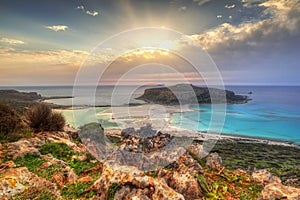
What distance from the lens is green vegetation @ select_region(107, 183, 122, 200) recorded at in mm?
3923

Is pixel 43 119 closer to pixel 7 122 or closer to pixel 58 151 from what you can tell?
pixel 7 122

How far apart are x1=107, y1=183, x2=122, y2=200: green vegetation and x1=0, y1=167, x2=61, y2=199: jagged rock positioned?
127 centimetres

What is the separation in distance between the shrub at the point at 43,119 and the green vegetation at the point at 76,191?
676 cm

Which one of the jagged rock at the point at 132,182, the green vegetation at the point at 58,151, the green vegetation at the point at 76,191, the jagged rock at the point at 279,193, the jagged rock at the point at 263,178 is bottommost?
the jagged rock at the point at 263,178

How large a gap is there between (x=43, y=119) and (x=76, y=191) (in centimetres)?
742

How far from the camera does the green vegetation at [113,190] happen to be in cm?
392

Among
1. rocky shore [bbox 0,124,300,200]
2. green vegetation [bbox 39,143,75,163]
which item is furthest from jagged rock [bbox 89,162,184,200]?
green vegetation [bbox 39,143,75,163]

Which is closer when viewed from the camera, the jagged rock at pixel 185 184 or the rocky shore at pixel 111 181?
the rocky shore at pixel 111 181

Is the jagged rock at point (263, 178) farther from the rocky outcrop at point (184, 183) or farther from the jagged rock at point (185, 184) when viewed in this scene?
the jagged rock at point (185, 184)

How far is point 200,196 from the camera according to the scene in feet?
15.2

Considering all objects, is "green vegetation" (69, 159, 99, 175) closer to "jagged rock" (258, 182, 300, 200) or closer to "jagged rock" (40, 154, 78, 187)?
"jagged rock" (40, 154, 78, 187)

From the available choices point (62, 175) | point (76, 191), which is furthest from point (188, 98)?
point (76, 191)

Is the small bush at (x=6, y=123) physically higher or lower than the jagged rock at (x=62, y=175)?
higher

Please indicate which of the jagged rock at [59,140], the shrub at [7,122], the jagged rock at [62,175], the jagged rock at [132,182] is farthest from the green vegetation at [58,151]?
the jagged rock at [132,182]
